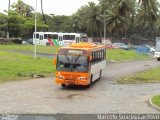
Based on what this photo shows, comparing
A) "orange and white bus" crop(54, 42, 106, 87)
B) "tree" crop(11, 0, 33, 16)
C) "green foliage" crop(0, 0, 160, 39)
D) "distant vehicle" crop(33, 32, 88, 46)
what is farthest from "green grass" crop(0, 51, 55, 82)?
"tree" crop(11, 0, 33, 16)

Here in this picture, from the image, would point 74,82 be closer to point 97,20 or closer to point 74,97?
point 74,97

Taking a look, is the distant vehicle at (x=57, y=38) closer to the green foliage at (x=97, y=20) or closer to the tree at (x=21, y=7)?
the green foliage at (x=97, y=20)

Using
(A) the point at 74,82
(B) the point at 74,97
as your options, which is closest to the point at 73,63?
(A) the point at 74,82

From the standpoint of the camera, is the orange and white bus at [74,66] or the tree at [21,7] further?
the tree at [21,7]

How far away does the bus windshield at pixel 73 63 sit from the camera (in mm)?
26625

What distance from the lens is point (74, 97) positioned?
2316cm

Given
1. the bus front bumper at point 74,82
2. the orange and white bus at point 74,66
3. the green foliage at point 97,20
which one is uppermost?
the green foliage at point 97,20

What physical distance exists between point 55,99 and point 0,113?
16.9 feet

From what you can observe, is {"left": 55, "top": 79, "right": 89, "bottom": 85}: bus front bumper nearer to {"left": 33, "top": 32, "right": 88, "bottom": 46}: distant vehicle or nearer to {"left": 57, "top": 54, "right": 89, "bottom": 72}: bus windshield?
{"left": 57, "top": 54, "right": 89, "bottom": 72}: bus windshield

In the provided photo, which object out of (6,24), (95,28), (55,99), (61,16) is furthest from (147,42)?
(55,99)

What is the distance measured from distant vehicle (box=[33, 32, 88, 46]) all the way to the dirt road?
48820mm

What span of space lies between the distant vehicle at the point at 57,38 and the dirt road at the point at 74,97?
48.8 m

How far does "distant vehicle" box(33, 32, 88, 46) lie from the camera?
79688 millimetres

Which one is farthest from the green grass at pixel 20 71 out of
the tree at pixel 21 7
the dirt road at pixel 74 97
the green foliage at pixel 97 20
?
the tree at pixel 21 7
